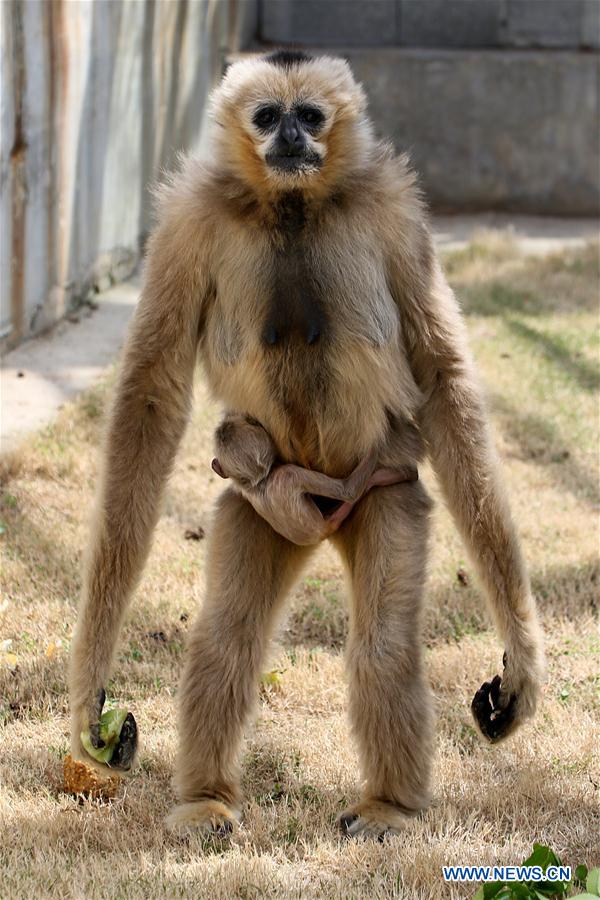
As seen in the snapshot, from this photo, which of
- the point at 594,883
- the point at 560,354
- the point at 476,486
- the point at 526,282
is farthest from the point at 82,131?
the point at 594,883

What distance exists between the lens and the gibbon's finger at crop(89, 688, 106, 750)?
3.78 meters

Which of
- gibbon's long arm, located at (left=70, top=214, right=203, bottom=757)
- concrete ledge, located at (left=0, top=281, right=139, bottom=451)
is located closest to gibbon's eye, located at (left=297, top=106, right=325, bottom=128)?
gibbon's long arm, located at (left=70, top=214, right=203, bottom=757)

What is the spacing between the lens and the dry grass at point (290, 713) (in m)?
3.55

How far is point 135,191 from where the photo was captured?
11.0 metres

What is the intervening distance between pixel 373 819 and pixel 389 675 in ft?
1.35

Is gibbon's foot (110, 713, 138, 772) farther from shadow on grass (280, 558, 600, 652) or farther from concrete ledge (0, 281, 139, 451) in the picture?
concrete ledge (0, 281, 139, 451)

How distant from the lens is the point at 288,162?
3.86 m

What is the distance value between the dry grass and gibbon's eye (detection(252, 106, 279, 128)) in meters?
2.00

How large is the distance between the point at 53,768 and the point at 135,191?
7621 millimetres

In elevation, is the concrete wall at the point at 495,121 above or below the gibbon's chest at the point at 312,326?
below

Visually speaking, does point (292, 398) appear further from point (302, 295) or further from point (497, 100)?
point (497, 100)

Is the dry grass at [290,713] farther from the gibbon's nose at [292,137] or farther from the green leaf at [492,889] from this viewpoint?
the gibbon's nose at [292,137]

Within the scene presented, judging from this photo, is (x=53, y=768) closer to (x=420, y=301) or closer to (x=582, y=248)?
(x=420, y=301)

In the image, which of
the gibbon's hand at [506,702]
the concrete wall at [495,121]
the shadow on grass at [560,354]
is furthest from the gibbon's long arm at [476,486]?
the concrete wall at [495,121]
